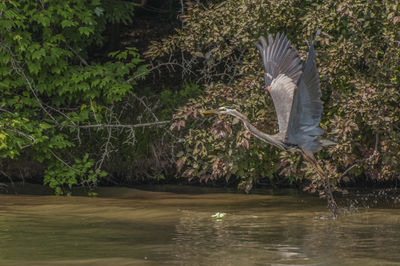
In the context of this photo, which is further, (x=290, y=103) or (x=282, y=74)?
(x=282, y=74)

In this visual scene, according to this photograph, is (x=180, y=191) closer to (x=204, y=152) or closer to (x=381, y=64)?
(x=204, y=152)

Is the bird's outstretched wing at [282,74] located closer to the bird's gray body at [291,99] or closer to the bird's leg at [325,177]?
the bird's gray body at [291,99]

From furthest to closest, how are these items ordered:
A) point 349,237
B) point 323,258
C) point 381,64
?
1. point 381,64
2. point 349,237
3. point 323,258

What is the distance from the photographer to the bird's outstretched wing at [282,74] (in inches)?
291

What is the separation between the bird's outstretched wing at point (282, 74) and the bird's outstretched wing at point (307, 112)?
0.08 metres

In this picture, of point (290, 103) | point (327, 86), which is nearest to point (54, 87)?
point (327, 86)

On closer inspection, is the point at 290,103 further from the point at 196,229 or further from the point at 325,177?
the point at 196,229

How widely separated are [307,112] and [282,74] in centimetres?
47

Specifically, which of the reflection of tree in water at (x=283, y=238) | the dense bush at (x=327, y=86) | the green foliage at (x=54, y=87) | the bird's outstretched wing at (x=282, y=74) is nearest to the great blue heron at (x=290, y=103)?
the bird's outstretched wing at (x=282, y=74)

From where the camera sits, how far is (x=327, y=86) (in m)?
8.58

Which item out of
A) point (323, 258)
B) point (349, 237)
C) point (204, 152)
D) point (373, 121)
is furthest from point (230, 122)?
point (323, 258)

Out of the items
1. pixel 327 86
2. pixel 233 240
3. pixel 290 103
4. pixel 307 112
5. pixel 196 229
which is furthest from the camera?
pixel 327 86

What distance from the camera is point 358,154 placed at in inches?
340

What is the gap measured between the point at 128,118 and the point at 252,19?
322 centimetres
